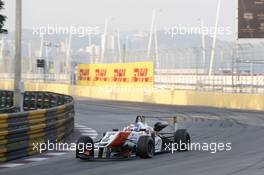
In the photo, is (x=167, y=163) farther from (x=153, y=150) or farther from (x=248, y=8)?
(x=248, y=8)

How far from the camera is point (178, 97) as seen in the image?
37594mm

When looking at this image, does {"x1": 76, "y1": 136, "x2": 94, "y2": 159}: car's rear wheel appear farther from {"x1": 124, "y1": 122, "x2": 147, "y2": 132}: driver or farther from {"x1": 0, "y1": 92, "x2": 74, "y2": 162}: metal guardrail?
{"x1": 0, "y1": 92, "x2": 74, "y2": 162}: metal guardrail

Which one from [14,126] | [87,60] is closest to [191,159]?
[14,126]

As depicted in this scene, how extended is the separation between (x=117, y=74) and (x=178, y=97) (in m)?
7.37

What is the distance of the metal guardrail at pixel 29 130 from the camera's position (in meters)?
12.2

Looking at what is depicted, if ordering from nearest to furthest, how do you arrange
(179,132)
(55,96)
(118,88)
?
1. (179,132)
2. (55,96)
3. (118,88)

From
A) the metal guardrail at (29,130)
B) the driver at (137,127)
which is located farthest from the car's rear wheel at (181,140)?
the metal guardrail at (29,130)

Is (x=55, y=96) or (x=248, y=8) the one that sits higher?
(x=248, y=8)

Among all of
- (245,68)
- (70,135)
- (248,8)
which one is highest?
(248,8)

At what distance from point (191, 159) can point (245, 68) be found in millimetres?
21926

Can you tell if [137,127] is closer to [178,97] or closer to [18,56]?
[18,56]

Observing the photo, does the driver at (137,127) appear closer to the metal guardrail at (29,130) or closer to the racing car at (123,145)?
the racing car at (123,145)

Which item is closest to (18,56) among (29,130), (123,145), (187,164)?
(29,130)

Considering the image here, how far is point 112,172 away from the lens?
10.4 m
